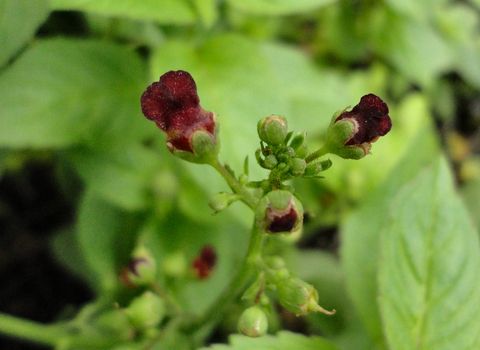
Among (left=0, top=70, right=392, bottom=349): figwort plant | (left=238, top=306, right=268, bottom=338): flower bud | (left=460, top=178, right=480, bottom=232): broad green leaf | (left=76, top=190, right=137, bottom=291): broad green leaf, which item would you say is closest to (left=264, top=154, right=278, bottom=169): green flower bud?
(left=0, top=70, right=392, bottom=349): figwort plant

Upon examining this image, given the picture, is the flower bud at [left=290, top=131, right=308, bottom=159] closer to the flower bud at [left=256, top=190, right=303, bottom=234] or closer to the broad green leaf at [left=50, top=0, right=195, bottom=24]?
the flower bud at [left=256, top=190, right=303, bottom=234]

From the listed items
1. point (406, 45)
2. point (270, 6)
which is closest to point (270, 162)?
point (270, 6)

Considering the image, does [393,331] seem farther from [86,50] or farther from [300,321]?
[86,50]

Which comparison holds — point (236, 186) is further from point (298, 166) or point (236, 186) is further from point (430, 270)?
point (430, 270)

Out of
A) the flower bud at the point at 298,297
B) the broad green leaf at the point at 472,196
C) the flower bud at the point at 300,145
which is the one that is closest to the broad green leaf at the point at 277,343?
the flower bud at the point at 298,297

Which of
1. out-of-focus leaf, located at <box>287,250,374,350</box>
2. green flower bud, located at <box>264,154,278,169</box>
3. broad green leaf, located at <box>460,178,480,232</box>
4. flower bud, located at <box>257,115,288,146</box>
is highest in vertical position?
flower bud, located at <box>257,115,288,146</box>

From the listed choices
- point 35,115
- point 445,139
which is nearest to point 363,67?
point 445,139
